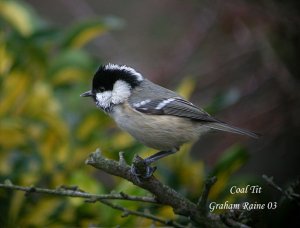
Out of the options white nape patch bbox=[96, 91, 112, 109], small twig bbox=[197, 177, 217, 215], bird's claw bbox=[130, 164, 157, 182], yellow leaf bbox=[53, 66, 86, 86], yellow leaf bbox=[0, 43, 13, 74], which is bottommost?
small twig bbox=[197, 177, 217, 215]

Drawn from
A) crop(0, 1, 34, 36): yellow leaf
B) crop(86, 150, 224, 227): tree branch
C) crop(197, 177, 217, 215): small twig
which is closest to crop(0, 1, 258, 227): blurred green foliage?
crop(0, 1, 34, 36): yellow leaf

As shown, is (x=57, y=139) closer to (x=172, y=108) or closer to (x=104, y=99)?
(x=104, y=99)

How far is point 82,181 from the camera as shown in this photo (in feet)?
11.0

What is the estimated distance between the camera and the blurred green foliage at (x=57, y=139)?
3395 millimetres

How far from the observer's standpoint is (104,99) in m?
3.26

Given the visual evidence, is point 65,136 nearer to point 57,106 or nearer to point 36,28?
point 57,106

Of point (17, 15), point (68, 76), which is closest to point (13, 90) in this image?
point (68, 76)

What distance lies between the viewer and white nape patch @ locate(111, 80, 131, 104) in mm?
3220

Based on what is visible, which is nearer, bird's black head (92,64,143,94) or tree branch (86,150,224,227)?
tree branch (86,150,224,227)

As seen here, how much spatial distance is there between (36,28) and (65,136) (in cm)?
102

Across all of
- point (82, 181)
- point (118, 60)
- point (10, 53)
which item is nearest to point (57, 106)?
point (10, 53)

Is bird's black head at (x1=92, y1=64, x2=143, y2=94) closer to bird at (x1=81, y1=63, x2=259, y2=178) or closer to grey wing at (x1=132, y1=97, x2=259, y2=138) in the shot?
bird at (x1=81, y1=63, x2=259, y2=178)

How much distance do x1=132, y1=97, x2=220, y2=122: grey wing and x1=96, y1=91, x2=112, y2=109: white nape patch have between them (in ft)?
0.44

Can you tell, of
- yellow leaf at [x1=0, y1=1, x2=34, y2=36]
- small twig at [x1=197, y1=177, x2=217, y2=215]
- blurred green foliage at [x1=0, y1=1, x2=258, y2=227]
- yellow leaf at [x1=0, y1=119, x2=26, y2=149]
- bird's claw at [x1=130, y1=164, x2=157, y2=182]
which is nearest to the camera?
small twig at [x1=197, y1=177, x2=217, y2=215]
